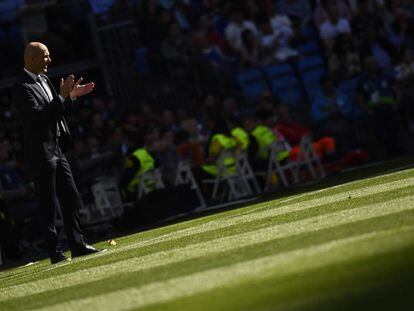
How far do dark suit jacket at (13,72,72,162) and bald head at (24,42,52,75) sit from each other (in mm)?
98

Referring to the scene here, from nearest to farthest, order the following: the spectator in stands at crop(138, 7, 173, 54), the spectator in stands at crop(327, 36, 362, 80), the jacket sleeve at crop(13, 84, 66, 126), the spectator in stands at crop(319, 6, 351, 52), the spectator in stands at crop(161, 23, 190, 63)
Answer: the jacket sleeve at crop(13, 84, 66, 126) → the spectator in stands at crop(327, 36, 362, 80) → the spectator in stands at crop(319, 6, 351, 52) → the spectator in stands at crop(161, 23, 190, 63) → the spectator in stands at crop(138, 7, 173, 54)

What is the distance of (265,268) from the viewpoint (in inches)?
284

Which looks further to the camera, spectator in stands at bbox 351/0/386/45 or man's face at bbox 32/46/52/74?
spectator in stands at bbox 351/0/386/45

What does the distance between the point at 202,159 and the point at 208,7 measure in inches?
207

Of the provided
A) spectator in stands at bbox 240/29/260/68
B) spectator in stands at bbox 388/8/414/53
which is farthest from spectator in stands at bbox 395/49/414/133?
spectator in stands at bbox 240/29/260/68

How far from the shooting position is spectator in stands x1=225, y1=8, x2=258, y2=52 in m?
24.3

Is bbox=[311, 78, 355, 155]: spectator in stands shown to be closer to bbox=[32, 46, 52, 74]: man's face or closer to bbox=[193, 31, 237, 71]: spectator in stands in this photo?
bbox=[193, 31, 237, 71]: spectator in stands

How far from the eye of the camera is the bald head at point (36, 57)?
1138 cm

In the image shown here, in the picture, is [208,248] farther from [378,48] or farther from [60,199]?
[378,48]

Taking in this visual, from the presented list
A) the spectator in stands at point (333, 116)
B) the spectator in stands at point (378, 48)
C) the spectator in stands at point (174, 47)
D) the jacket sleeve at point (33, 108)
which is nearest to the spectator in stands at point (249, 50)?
the spectator in stands at point (174, 47)

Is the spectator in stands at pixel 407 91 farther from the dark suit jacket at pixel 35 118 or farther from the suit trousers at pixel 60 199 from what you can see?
the dark suit jacket at pixel 35 118

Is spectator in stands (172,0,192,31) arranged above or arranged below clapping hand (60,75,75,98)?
above

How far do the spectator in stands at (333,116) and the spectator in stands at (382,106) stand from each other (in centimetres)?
34

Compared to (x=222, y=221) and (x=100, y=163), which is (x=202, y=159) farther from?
(x=222, y=221)
